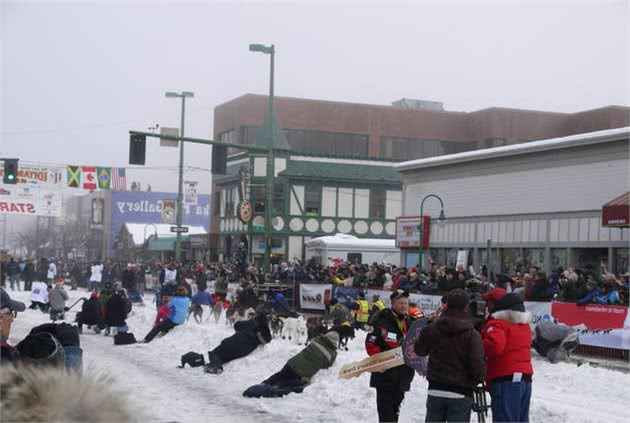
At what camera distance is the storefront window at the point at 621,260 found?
26984 millimetres

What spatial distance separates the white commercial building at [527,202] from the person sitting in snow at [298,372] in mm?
14313

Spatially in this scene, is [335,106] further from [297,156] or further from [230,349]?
[230,349]

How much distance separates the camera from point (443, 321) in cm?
770

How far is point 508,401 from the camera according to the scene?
307 inches

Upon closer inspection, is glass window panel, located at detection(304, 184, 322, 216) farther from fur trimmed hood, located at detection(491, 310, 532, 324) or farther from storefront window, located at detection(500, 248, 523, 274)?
fur trimmed hood, located at detection(491, 310, 532, 324)

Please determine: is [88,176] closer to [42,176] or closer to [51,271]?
[42,176]

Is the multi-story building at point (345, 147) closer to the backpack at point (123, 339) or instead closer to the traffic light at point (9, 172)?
the traffic light at point (9, 172)

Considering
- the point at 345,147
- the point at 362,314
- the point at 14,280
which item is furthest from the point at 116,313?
the point at 345,147

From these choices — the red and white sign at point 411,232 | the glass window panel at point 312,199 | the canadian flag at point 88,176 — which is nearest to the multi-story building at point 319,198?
the glass window panel at point 312,199

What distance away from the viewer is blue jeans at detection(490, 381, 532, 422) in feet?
25.5

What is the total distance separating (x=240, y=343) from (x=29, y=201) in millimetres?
32139

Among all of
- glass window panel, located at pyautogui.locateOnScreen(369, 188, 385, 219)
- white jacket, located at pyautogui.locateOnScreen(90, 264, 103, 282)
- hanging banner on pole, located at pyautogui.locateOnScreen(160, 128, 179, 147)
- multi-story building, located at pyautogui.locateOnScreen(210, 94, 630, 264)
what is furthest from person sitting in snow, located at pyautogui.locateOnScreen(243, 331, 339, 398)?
glass window panel, located at pyautogui.locateOnScreen(369, 188, 385, 219)

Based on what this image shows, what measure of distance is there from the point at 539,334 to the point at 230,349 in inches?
210

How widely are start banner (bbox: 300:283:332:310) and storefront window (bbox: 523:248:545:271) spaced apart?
6.70 meters
